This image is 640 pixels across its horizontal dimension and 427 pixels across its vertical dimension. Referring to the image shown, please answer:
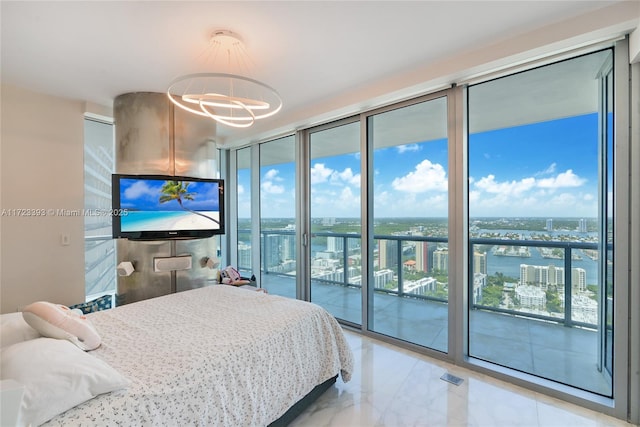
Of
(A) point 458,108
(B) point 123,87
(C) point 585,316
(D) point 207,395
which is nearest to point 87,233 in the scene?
(B) point 123,87

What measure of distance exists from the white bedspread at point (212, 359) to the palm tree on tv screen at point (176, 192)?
115 cm

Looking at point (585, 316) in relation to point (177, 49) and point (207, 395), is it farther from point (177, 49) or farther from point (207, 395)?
point (177, 49)

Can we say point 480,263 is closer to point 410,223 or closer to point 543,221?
point 543,221

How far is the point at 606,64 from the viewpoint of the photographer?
203cm

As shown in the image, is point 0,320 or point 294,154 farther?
point 294,154

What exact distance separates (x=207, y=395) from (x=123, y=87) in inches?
117

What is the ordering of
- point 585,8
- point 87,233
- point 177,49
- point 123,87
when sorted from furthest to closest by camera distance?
1. point 87,233
2. point 123,87
3. point 177,49
4. point 585,8

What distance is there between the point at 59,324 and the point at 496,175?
11.0 feet

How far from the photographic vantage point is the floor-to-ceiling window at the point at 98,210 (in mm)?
3197

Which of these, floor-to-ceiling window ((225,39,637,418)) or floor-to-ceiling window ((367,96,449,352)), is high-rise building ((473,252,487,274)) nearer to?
floor-to-ceiling window ((225,39,637,418))

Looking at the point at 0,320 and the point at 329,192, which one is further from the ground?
the point at 329,192

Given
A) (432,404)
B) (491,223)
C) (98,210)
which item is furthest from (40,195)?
(491,223)

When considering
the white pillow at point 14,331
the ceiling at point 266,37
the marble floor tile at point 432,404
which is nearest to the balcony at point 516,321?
the marble floor tile at point 432,404

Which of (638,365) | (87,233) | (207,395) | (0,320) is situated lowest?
(638,365)
